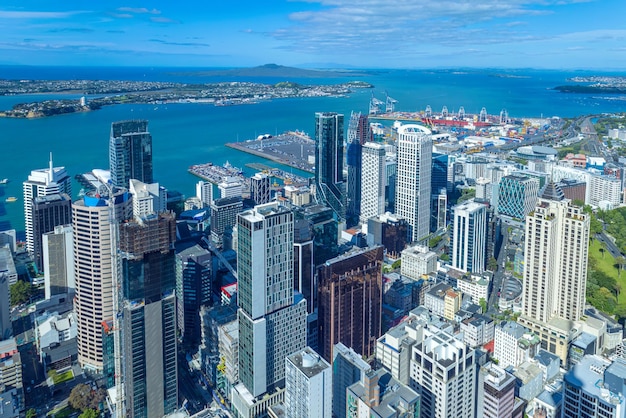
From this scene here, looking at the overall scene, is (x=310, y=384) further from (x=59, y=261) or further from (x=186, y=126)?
(x=186, y=126)

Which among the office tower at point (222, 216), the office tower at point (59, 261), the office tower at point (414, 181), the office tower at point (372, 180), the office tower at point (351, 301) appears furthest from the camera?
the office tower at point (372, 180)

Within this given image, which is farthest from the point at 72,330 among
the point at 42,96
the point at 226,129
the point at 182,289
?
the point at 42,96

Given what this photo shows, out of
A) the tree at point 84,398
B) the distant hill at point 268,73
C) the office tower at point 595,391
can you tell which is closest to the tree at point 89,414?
the tree at point 84,398

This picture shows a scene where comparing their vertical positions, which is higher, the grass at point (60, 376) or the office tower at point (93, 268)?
the office tower at point (93, 268)

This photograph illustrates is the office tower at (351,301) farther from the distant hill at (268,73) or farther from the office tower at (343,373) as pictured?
the distant hill at (268,73)

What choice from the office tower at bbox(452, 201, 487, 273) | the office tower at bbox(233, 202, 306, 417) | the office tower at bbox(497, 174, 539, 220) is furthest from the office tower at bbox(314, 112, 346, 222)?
the office tower at bbox(233, 202, 306, 417)

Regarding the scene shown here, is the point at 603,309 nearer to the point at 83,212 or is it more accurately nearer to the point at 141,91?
the point at 83,212
